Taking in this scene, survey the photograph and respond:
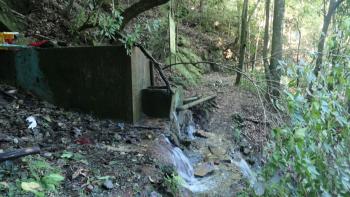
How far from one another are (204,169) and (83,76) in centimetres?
298

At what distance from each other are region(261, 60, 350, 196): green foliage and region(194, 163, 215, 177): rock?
3084mm

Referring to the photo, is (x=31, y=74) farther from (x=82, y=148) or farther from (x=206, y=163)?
(x=206, y=163)

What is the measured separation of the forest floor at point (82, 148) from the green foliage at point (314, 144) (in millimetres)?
2124

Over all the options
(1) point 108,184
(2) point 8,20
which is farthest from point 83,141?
(2) point 8,20

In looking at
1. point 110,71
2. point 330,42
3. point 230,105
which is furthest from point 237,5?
point 330,42

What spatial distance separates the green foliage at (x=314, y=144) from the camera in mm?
2713

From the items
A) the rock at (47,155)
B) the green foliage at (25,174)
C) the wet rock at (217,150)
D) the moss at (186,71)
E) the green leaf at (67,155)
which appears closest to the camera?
the green foliage at (25,174)

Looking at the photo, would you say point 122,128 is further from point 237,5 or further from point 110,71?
point 237,5

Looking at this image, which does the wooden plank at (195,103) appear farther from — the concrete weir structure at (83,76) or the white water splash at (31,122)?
the white water splash at (31,122)

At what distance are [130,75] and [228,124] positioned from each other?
137 inches

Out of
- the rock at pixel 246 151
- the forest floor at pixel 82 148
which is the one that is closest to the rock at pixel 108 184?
the forest floor at pixel 82 148

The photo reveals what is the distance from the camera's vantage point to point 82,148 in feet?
17.1

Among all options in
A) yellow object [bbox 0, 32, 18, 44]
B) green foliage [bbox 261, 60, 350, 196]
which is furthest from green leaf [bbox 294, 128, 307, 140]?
yellow object [bbox 0, 32, 18, 44]

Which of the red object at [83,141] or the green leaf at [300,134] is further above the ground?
the green leaf at [300,134]
